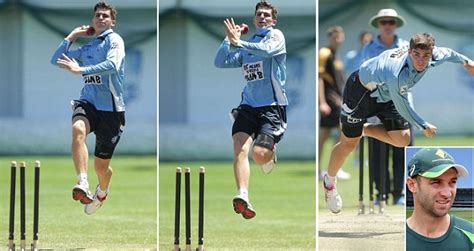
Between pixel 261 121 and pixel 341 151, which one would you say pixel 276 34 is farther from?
pixel 341 151

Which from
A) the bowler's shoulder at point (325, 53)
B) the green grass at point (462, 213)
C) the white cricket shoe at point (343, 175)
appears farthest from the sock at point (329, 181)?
the bowler's shoulder at point (325, 53)

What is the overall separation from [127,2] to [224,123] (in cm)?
147

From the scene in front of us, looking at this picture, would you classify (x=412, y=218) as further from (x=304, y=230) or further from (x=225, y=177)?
(x=225, y=177)

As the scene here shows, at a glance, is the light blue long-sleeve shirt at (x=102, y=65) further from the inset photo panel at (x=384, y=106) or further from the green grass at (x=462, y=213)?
the green grass at (x=462, y=213)

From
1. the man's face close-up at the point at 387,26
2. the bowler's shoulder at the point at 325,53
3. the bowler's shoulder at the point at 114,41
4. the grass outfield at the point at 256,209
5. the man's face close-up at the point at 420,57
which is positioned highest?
the man's face close-up at the point at 387,26

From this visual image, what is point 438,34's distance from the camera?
564 inches

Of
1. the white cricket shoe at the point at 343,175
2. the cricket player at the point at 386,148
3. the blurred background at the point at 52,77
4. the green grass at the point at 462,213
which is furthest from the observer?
the white cricket shoe at the point at 343,175

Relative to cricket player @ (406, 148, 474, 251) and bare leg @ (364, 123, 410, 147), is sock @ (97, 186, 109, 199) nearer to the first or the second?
bare leg @ (364, 123, 410, 147)

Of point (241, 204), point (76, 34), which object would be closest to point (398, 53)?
point (241, 204)

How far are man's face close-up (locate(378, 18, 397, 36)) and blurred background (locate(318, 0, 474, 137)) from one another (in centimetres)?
78

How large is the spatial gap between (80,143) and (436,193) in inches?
114

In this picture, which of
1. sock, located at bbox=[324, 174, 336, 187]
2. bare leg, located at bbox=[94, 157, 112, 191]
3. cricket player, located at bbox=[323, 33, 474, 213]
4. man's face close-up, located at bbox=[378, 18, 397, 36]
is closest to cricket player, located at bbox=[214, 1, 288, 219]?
cricket player, located at bbox=[323, 33, 474, 213]

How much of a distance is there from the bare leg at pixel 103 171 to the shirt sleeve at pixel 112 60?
0.72 meters

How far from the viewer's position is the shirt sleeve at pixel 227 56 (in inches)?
363
